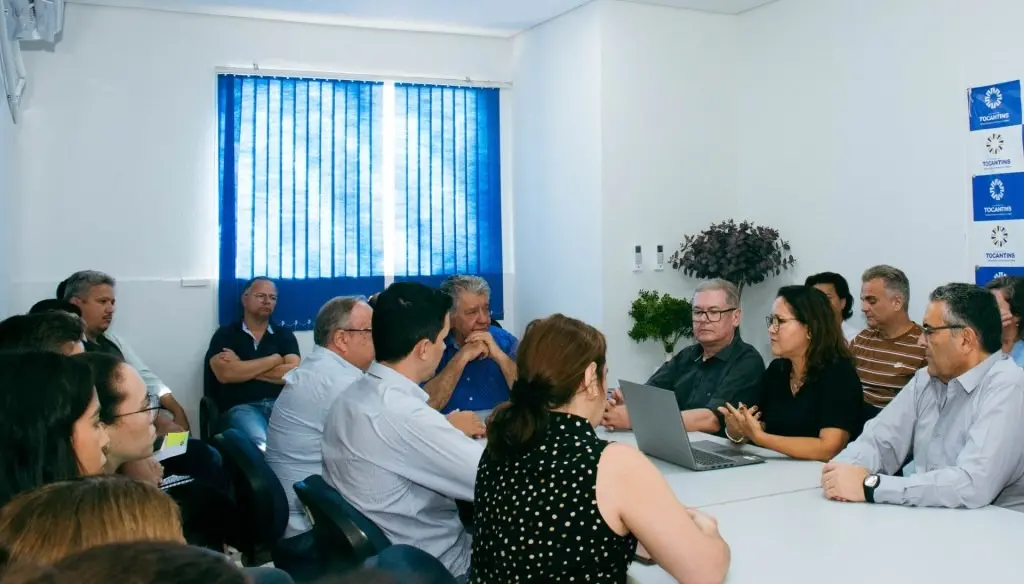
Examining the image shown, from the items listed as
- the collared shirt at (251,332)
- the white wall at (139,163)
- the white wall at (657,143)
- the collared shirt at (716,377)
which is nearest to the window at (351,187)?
the white wall at (139,163)

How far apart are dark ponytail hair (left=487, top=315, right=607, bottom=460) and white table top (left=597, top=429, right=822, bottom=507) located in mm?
800

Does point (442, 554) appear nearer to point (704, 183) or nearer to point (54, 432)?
point (54, 432)

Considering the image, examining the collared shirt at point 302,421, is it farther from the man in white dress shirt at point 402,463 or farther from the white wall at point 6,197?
the white wall at point 6,197

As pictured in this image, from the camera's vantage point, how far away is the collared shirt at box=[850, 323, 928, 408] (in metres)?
4.57

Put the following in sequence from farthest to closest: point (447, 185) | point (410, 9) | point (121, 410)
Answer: point (447, 185) < point (410, 9) < point (121, 410)

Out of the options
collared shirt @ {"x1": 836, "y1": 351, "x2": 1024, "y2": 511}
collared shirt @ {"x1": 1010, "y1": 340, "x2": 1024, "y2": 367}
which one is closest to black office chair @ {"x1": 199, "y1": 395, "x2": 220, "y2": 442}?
collared shirt @ {"x1": 836, "y1": 351, "x2": 1024, "y2": 511}

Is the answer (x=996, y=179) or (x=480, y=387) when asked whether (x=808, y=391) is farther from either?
(x=996, y=179)

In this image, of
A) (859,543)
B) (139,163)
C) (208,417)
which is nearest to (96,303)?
(208,417)

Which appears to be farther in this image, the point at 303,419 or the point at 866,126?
the point at 866,126

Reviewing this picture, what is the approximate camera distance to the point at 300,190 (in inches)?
271

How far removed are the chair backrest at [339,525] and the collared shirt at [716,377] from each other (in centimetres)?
176

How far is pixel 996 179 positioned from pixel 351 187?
14.8ft

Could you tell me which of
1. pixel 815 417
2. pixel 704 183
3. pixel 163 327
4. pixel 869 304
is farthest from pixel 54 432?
pixel 704 183

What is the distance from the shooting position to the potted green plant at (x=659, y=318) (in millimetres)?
6551
